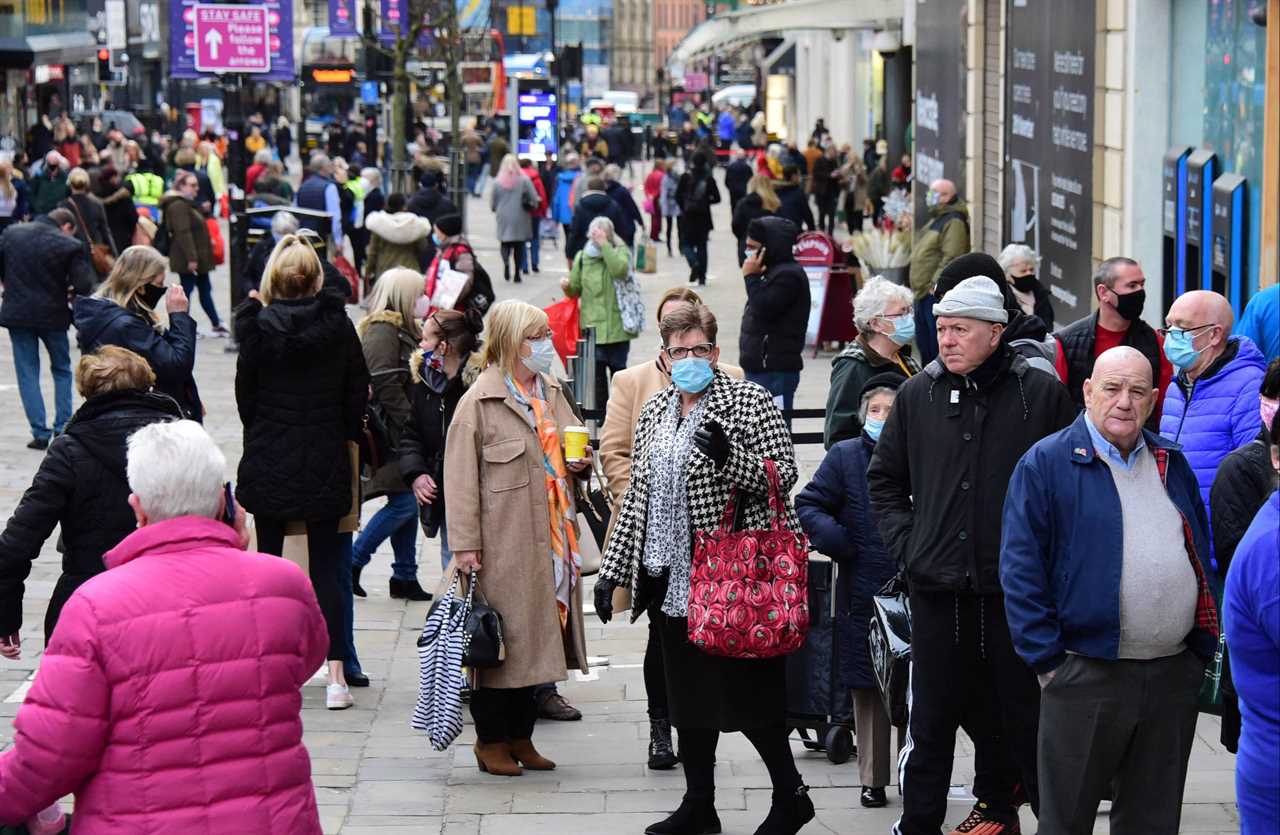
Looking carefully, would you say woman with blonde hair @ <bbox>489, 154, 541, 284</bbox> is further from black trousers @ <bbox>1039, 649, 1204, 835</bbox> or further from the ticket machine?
black trousers @ <bbox>1039, 649, 1204, 835</bbox>

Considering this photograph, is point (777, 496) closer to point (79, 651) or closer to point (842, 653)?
point (842, 653)

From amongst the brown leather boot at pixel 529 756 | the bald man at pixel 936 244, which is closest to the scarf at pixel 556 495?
the brown leather boot at pixel 529 756

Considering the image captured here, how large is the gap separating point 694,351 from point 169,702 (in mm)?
2897

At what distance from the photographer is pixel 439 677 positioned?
6.87 meters

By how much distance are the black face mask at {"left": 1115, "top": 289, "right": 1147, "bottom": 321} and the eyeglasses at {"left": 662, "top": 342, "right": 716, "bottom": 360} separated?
1.67 metres

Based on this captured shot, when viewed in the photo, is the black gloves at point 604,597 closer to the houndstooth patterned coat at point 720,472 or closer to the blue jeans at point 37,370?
the houndstooth patterned coat at point 720,472

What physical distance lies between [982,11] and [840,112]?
3189cm

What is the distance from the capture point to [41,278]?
13.9 meters

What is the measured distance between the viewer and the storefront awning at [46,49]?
45.9m

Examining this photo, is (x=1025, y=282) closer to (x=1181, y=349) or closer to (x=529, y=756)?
(x=1181, y=349)

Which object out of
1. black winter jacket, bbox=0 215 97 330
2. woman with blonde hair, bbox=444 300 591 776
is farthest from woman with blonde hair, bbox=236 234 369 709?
black winter jacket, bbox=0 215 97 330

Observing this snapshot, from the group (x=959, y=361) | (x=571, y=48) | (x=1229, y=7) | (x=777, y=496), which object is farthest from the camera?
(x=571, y=48)

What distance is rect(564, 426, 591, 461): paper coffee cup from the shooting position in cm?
701

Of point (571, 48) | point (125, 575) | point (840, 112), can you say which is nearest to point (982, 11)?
point (125, 575)
